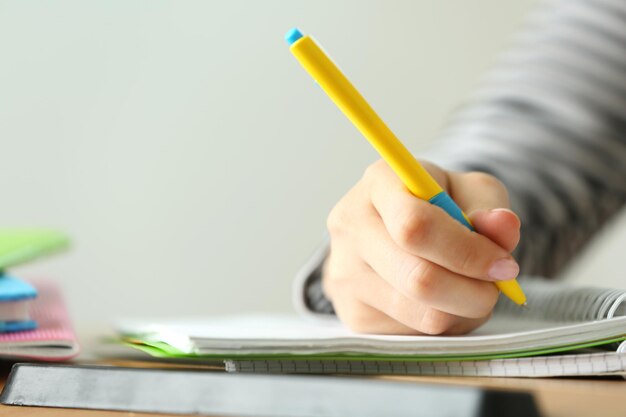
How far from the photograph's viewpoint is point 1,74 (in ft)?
4.61

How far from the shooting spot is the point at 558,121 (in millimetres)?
738

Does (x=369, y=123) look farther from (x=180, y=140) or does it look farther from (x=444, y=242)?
(x=180, y=140)

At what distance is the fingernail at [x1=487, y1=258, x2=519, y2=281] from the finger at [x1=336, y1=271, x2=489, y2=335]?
0.12ft

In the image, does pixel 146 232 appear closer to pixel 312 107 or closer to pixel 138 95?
pixel 138 95

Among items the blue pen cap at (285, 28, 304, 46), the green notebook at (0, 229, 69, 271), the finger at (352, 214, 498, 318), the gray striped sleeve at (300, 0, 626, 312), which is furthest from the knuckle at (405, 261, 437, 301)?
the gray striped sleeve at (300, 0, 626, 312)

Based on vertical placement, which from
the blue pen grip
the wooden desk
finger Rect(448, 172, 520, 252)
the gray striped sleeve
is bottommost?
the gray striped sleeve

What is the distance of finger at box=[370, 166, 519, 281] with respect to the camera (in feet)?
1.06

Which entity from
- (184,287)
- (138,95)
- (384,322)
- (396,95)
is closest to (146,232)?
(184,287)

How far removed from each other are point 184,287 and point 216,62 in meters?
0.40

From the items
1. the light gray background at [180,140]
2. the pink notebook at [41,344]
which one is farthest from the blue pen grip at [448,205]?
the light gray background at [180,140]

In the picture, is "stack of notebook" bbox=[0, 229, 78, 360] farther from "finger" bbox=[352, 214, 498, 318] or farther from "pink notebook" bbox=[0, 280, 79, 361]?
"finger" bbox=[352, 214, 498, 318]

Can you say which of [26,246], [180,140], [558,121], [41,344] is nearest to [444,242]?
[41,344]

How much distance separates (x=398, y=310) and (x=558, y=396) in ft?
0.39

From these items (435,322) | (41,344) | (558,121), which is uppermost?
(41,344)
